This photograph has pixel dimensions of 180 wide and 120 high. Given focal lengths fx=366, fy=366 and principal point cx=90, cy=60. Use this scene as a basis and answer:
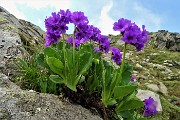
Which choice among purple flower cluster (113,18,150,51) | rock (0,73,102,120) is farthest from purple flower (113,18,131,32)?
rock (0,73,102,120)

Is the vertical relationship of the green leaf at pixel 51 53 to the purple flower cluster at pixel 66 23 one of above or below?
below

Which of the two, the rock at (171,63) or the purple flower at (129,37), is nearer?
the purple flower at (129,37)

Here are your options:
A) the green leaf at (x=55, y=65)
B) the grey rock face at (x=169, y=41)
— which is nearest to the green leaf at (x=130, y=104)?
the green leaf at (x=55, y=65)

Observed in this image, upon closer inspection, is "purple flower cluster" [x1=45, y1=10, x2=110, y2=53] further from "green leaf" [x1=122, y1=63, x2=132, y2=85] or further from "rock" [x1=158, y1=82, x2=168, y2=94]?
"rock" [x1=158, y1=82, x2=168, y2=94]

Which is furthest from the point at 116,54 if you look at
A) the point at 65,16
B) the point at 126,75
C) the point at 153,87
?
the point at 153,87

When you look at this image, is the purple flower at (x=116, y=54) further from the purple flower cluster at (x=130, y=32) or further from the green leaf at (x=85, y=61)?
the purple flower cluster at (x=130, y=32)

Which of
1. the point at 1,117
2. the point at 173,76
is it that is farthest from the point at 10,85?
the point at 173,76

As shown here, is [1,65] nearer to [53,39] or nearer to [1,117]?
[53,39]
